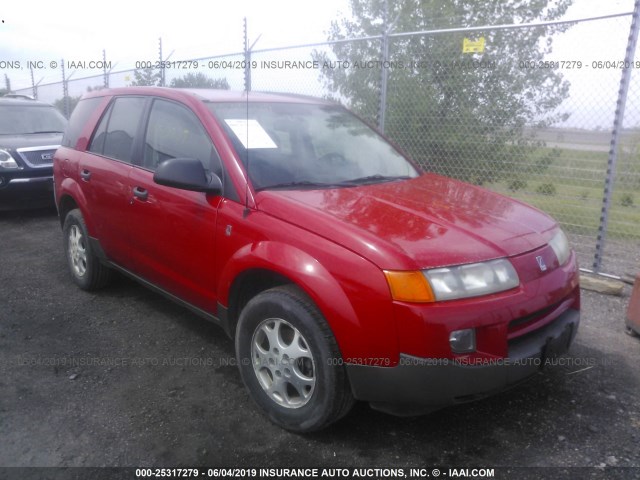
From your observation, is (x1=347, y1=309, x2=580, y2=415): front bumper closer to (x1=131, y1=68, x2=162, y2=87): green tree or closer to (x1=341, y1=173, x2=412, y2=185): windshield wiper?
(x1=341, y1=173, x2=412, y2=185): windshield wiper

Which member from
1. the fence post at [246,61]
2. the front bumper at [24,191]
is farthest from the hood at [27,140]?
the fence post at [246,61]

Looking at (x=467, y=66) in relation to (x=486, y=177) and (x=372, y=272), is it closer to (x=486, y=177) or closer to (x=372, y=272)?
(x=486, y=177)

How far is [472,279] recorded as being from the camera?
2352 mm

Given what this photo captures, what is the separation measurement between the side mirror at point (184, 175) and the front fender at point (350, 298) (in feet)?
2.40

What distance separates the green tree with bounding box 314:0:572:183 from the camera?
18.9 ft

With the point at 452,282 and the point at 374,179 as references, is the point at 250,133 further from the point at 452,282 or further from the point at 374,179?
the point at 452,282

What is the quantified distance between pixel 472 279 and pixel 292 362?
0.96 metres

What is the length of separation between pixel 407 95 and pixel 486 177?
1.43m

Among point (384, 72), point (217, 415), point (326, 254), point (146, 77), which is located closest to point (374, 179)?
point (326, 254)

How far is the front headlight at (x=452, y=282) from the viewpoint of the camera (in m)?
2.26

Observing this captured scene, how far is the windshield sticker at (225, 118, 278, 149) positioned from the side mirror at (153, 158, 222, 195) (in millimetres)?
324

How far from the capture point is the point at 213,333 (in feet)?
12.7

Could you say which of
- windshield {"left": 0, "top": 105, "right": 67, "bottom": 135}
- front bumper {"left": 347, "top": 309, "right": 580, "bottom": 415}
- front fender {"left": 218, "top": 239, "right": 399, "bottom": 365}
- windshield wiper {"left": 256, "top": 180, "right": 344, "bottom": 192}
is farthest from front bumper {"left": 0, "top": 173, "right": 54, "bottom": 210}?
front bumper {"left": 347, "top": 309, "right": 580, "bottom": 415}

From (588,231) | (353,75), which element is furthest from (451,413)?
(353,75)
